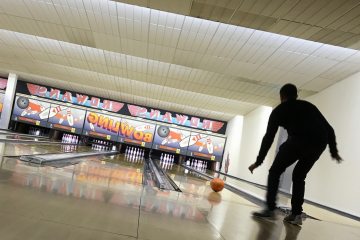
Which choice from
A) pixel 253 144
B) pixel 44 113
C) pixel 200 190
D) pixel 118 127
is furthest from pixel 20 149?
pixel 44 113

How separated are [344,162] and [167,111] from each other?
419 inches

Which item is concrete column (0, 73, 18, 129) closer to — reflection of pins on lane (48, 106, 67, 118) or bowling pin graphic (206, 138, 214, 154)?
reflection of pins on lane (48, 106, 67, 118)

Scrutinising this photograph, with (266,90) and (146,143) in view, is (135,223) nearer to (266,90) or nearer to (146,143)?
(266,90)

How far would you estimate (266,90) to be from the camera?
31.6 feet

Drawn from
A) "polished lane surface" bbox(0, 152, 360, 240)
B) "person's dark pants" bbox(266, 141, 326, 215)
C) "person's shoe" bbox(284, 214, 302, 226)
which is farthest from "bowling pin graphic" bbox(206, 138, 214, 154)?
"polished lane surface" bbox(0, 152, 360, 240)

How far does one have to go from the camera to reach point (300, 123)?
297 centimetres

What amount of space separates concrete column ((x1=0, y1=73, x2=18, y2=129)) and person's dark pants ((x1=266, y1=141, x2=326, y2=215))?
47.5 feet

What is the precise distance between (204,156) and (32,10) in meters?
9.94

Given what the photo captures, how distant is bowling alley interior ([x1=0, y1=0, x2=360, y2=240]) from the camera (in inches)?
83.5

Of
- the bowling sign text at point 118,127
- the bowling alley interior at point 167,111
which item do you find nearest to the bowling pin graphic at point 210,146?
the bowling alley interior at point 167,111

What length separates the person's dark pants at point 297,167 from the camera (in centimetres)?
299

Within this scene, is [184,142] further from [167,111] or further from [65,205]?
[65,205]

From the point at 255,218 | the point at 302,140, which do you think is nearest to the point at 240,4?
the point at 302,140

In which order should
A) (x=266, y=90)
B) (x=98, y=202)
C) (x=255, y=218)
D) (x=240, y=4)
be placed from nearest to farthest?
(x=98, y=202) < (x=255, y=218) < (x=240, y=4) < (x=266, y=90)
